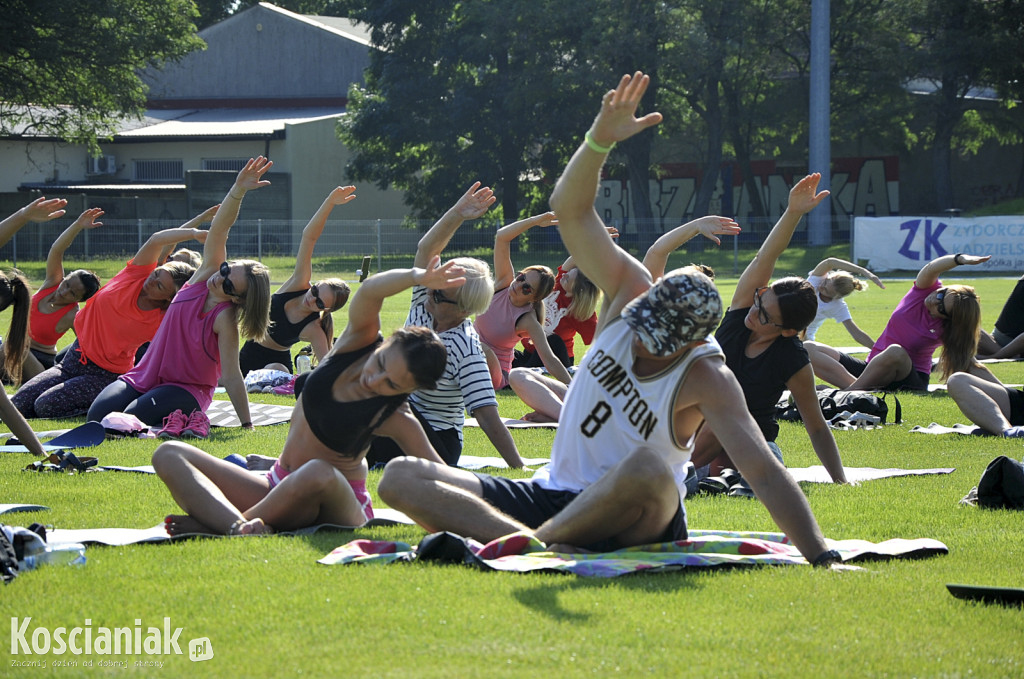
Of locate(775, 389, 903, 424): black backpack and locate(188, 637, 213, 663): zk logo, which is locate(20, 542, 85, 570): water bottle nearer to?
locate(188, 637, 213, 663): zk logo

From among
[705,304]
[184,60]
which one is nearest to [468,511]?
[705,304]

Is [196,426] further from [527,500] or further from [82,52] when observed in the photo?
[82,52]

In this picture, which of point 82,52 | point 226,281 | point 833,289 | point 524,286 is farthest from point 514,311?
point 82,52

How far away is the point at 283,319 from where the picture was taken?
440 inches

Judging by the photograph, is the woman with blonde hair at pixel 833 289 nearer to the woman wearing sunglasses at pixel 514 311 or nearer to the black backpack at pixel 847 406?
the black backpack at pixel 847 406

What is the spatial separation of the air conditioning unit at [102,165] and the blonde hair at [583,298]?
4090cm

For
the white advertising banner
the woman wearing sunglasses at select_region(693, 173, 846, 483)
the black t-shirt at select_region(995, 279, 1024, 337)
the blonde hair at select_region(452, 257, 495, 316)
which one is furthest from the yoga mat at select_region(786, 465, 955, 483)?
the white advertising banner

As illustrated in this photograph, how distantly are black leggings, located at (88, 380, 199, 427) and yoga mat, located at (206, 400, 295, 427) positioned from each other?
521 millimetres

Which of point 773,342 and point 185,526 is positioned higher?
point 773,342

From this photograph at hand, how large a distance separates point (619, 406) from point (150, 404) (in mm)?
5552

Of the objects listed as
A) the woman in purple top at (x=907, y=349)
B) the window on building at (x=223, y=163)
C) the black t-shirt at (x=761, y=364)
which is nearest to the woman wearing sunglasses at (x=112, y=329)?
the black t-shirt at (x=761, y=364)

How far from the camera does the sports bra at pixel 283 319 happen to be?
1111 centimetres

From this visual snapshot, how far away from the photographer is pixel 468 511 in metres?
4.95

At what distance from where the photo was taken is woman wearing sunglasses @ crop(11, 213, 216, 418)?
9984 mm
